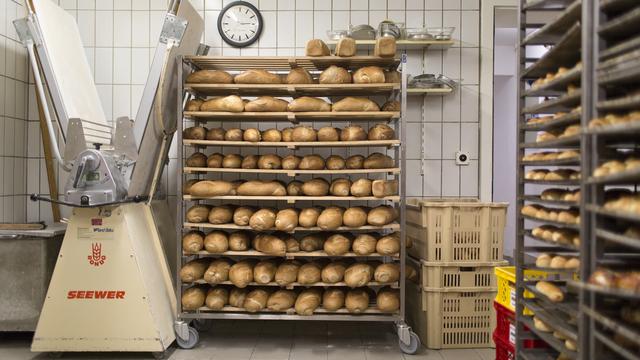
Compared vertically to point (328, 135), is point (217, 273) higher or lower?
lower

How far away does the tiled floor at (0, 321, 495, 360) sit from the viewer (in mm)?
3102

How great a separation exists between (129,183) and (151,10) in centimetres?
171

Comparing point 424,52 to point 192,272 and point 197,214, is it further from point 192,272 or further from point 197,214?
point 192,272

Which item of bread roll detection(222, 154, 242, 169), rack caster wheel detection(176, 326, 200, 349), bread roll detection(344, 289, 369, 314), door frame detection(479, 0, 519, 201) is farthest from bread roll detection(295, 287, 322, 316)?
door frame detection(479, 0, 519, 201)

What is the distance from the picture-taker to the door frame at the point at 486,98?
3.93m

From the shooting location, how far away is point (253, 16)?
3.94 metres

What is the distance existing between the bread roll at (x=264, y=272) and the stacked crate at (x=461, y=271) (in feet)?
3.39

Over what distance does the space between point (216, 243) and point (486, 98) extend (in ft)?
7.97

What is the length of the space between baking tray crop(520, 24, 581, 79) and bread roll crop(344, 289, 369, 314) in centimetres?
178

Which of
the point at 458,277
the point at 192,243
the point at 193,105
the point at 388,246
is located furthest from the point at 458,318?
the point at 193,105

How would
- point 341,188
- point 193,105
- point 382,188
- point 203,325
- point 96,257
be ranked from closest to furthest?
point 96,257, point 382,188, point 341,188, point 193,105, point 203,325

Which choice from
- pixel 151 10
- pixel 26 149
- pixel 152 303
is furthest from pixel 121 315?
pixel 151 10

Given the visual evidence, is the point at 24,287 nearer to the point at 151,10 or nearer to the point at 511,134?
the point at 151,10

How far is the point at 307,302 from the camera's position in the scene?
3176 millimetres
